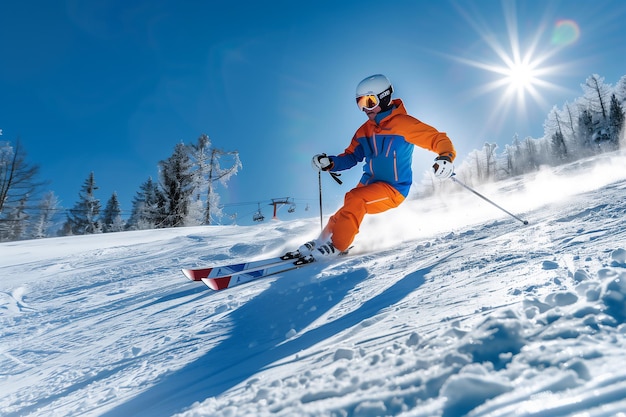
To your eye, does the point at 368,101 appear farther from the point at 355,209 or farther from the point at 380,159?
the point at 355,209

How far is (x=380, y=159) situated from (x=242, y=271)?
7.03 ft

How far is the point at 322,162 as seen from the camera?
4664 millimetres

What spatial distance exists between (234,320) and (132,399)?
78 centimetres

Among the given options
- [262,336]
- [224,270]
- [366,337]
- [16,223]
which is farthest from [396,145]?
[16,223]

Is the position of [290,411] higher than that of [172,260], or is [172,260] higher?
[172,260]

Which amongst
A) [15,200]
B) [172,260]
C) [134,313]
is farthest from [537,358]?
[15,200]

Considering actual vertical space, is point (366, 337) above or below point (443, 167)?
below

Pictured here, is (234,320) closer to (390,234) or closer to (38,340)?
(38,340)

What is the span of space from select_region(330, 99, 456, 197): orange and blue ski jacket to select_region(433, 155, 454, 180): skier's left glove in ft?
0.37

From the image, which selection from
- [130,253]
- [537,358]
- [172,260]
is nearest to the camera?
[537,358]

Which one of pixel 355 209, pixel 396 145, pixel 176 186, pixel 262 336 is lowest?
pixel 262 336

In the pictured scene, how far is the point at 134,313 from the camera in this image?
263 centimetres

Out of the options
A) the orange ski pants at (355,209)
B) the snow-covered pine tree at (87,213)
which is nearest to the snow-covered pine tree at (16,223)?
the snow-covered pine tree at (87,213)

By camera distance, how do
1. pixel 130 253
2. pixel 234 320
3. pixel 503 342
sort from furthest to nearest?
pixel 130 253 → pixel 234 320 → pixel 503 342
